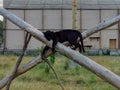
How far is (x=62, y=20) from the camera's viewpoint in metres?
42.1

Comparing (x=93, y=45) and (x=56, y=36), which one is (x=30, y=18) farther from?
(x=56, y=36)

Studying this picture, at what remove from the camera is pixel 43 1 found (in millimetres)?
43875

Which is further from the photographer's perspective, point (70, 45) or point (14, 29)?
point (14, 29)

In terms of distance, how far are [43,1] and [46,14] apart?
233cm

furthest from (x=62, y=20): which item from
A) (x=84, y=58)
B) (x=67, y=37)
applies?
(x=84, y=58)

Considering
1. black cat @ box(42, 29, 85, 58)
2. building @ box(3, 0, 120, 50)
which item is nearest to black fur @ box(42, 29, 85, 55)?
black cat @ box(42, 29, 85, 58)

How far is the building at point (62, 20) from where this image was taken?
137 feet

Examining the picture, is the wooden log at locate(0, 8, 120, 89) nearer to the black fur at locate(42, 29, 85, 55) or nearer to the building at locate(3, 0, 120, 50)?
the black fur at locate(42, 29, 85, 55)

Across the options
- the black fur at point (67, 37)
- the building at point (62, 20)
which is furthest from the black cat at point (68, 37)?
the building at point (62, 20)

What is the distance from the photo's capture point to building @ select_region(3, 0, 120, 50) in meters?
41.7

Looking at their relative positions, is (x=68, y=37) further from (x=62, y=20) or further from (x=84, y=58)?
(x=62, y=20)

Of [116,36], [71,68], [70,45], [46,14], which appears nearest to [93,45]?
[116,36]

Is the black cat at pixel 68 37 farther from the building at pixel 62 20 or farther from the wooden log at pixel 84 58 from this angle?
the building at pixel 62 20

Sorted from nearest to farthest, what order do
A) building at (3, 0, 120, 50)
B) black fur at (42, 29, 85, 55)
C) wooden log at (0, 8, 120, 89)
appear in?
wooden log at (0, 8, 120, 89) < black fur at (42, 29, 85, 55) < building at (3, 0, 120, 50)
